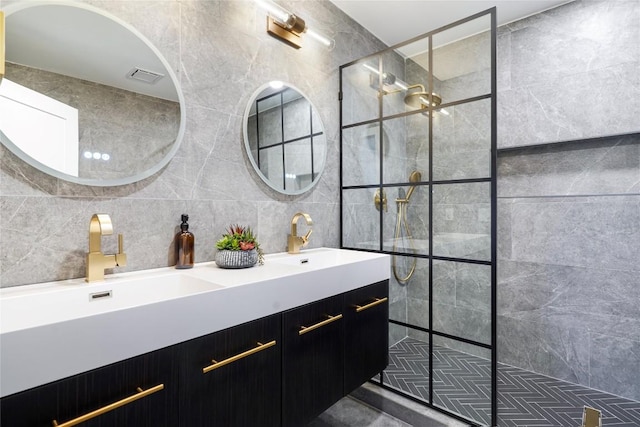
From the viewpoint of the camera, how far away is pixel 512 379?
7.95ft

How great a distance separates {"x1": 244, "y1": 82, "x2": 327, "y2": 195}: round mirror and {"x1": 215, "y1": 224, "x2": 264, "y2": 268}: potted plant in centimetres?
48

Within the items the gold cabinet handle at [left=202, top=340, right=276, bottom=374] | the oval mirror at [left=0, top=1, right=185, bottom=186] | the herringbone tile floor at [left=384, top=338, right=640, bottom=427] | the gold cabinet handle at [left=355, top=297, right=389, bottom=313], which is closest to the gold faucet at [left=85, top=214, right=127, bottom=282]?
the oval mirror at [left=0, top=1, right=185, bottom=186]

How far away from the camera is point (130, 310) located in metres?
0.86

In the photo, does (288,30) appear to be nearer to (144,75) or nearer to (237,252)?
(144,75)

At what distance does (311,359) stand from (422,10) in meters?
2.60

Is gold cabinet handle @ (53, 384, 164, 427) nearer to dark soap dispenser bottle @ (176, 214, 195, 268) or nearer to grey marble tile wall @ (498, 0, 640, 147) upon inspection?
dark soap dispenser bottle @ (176, 214, 195, 268)

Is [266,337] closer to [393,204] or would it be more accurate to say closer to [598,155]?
[393,204]

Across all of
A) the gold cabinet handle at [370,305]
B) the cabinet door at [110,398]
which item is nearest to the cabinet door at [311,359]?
the gold cabinet handle at [370,305]

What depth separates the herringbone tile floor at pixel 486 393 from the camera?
184 centimetres

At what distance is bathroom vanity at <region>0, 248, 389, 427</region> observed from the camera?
75cm

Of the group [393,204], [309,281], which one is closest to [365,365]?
[309,281]

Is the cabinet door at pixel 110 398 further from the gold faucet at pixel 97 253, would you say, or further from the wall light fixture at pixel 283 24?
the wall light fixture at pixel 283 24

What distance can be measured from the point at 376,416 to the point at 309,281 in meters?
1.23

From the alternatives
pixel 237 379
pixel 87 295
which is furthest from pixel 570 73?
pixel 87 295
